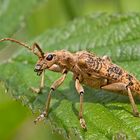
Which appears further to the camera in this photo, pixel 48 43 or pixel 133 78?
pixel 48 43

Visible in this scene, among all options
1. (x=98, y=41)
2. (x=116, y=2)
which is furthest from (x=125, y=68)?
(x=116, y=2)

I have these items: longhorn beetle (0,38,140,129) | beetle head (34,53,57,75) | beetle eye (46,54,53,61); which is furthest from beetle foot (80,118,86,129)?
beetle eye (46,54,53,61)

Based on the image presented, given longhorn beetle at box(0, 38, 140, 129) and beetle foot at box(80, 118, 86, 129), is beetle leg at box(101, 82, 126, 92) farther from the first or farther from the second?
beetle foot at box(80, 118, 86, 129)

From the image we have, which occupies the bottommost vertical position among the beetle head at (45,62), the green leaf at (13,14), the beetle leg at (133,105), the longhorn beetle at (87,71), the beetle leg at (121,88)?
the beetle leg at (133,105)

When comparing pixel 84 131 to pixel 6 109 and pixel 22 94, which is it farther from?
pixel 6 109

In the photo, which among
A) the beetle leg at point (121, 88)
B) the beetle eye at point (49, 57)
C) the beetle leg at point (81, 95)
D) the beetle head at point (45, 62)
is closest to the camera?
the beetle leg at point (81, 95)

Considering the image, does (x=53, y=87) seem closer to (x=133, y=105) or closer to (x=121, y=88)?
(x=121, y=88)

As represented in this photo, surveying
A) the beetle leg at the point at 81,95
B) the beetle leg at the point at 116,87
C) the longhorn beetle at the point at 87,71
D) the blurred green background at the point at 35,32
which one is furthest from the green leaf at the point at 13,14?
the beetle leg at the point at 116,87

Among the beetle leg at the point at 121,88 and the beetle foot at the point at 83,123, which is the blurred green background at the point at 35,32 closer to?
the beetle leg at the point at 121,88
